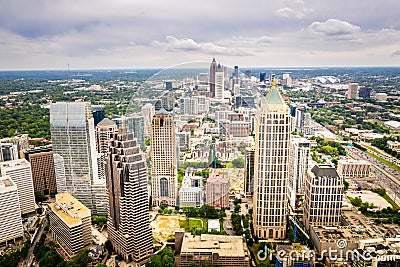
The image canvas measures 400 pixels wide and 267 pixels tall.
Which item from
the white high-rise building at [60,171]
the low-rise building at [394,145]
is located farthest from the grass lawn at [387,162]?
the white high-rise building at [60,171]

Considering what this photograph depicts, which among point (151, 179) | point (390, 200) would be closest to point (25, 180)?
point (151, 179)

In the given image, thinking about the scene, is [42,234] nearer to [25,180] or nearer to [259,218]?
[25,180]

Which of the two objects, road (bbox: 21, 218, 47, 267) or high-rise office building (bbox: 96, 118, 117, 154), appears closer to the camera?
road (bbox: 21, 218, 47, 267)

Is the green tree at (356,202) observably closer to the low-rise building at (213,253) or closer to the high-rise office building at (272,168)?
the high-rise office building at (272,168)

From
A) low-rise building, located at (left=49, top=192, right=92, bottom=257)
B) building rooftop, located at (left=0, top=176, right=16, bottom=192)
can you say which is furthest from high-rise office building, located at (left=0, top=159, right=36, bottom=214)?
low-rise building, located at (left=49, top=192, right=92, bottom=257)

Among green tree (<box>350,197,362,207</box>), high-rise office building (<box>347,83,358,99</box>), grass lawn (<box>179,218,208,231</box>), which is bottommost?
green tree (<box>350,197,362,207</box>)

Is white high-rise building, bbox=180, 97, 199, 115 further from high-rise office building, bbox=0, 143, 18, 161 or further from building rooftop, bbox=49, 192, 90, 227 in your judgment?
high-rise office building, bbox=0, 143, 18, 161

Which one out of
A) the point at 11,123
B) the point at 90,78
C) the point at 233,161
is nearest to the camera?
the point at 233,161
